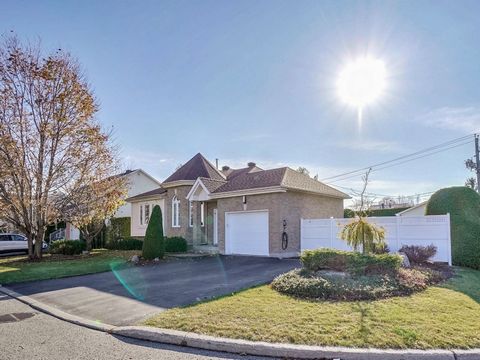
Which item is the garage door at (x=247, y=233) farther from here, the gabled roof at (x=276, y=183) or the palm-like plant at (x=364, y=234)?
the palm-like plant at (x=364, y=234)

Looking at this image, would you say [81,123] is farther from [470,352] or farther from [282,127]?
[470,352]

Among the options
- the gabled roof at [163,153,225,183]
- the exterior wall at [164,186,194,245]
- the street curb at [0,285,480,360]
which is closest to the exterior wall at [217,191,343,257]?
the exterior wall at [164,186,194,245]

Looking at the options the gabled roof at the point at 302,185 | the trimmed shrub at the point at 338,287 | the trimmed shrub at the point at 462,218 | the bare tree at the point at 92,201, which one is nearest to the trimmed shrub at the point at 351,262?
the trimmed shrub at the point at 338,287

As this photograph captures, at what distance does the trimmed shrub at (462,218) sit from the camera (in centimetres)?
1257

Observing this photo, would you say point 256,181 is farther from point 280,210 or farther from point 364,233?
point 364,233

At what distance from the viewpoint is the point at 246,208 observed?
18203 millimetres

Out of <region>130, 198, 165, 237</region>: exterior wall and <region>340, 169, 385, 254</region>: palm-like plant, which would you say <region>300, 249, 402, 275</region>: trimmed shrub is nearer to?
<region>340, 169, 385, 254</region>: palm-like plant

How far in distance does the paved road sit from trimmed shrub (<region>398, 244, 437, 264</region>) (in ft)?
29.7

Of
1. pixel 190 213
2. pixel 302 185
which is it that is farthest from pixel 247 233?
pixel 190 213

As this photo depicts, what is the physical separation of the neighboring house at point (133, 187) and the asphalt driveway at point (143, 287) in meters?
19.1

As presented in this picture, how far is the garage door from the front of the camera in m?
17.5

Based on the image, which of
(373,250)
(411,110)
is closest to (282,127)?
(411,110)

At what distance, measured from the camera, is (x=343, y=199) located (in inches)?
874

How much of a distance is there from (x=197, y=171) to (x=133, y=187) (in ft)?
40.3
